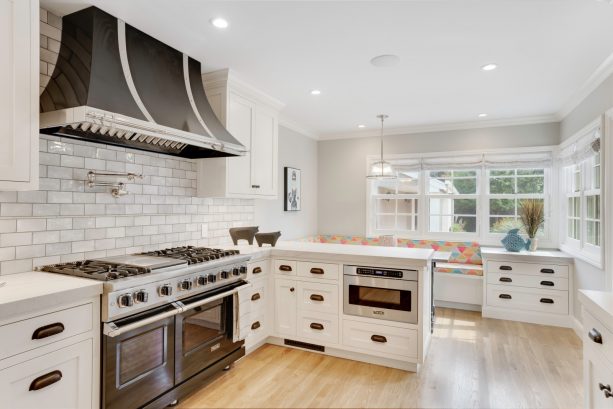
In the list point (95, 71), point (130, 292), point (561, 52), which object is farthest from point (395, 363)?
point (95, 71)

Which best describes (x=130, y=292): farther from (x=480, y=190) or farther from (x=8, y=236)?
(x=480, y=190)

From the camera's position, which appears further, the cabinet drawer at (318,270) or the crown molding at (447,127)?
the crown molding at (447,127)

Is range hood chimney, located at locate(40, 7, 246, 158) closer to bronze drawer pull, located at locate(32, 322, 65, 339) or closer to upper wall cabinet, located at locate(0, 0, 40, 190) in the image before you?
upper wall cabinet, located at locate(0, 0, 40, 190)

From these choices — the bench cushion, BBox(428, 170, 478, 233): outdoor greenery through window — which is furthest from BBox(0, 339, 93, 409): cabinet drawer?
BBox(428, 170, 478, 233): outdoor greenery through window

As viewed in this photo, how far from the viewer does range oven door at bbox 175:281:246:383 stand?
2.27 meters

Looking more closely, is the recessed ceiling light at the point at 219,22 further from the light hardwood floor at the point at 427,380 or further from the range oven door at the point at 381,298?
the light hardwood floor at the point at 427,380

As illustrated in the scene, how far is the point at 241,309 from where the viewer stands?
2.77m

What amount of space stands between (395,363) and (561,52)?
2.86m

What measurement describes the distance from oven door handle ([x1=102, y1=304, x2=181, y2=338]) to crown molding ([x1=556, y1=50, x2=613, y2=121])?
384cm

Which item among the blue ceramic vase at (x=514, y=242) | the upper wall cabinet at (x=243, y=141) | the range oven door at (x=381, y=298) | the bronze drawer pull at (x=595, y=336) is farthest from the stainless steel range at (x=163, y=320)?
the blue ceramic vase at (x=514, y=242)

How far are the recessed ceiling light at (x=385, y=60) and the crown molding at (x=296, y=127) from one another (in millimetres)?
2014

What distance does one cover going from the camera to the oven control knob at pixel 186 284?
7.36ft

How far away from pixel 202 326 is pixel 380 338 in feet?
4.74

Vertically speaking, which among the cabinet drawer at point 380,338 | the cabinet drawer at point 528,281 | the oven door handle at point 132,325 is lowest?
the cabinet drawer at point 380,338
